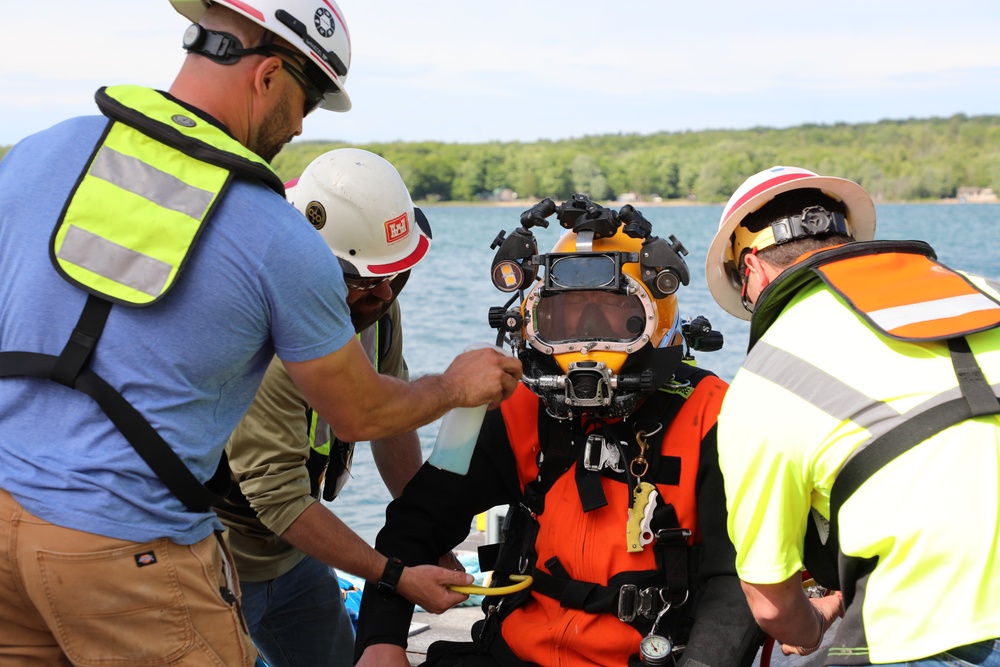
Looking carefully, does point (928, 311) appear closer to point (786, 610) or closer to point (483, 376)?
point (786, 610)

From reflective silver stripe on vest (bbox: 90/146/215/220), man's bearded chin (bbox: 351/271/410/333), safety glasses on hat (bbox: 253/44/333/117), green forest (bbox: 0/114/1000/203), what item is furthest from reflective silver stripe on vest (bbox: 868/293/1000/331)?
green forest (bbox: 0/114/1000/203)

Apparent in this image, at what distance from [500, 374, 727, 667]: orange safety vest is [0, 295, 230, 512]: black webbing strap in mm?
1147

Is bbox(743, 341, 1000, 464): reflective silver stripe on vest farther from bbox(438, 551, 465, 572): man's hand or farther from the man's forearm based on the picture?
bbox(438, 551, 465, 572): man's hand

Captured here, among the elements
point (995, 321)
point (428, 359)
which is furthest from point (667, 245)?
point (428, 359)

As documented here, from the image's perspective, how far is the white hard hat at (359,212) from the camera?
138 inches

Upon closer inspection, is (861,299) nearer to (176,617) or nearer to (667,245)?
(667,245)

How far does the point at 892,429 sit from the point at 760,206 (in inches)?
39.9

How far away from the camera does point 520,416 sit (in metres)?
3.06

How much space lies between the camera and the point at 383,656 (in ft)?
9.41

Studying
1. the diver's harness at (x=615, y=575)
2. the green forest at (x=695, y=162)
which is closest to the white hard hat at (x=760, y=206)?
the diver's harness at (x=615, y=575)

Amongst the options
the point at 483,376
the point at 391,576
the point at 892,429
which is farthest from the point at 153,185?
the point at 892,429

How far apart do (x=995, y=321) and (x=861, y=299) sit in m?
0.24

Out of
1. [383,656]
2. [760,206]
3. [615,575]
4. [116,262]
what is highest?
[760,206]

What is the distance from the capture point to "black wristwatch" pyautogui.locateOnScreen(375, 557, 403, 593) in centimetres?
292
